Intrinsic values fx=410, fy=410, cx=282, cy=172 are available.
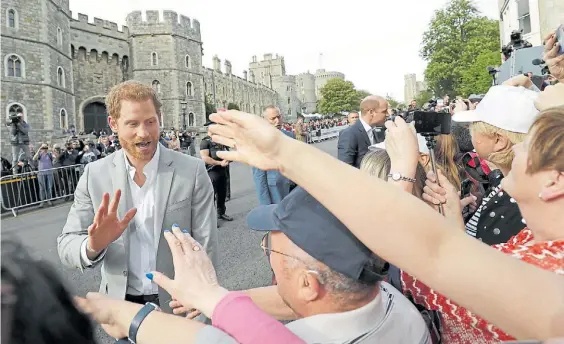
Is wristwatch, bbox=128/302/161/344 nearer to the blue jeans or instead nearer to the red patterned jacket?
the red patterned jacket

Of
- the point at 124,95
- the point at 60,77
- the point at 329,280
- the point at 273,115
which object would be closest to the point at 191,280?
the point at 329,280

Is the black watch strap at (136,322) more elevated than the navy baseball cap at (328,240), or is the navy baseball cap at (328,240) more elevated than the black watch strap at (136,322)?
the navy baseball cap at (328,240)

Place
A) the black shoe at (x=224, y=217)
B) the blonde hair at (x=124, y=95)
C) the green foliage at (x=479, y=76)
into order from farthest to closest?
1. the green foliage at (x=479, y=76)
2. the black shoe at (x=224, y=217)
3. the blonde hair at (x=124, y=95)

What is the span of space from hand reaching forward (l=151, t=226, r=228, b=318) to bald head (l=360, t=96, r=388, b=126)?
3.81 meters

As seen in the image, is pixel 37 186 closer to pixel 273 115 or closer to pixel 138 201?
pixel 273 115

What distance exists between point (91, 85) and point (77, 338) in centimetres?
3898

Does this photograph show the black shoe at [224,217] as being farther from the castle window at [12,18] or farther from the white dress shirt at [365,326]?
the castle window at [12,18]

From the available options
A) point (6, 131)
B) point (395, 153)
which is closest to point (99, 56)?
point (6, 131)

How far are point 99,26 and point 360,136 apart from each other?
3768 centimetres

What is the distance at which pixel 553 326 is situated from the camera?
0.80 metres

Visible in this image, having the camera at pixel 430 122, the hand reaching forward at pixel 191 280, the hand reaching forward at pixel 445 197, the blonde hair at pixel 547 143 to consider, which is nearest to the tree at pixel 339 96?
the camera at pixel 430 122

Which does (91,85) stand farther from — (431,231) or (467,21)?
(431,231)

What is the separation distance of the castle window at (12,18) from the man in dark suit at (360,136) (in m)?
30.3

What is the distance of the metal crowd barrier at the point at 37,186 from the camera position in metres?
9.23
